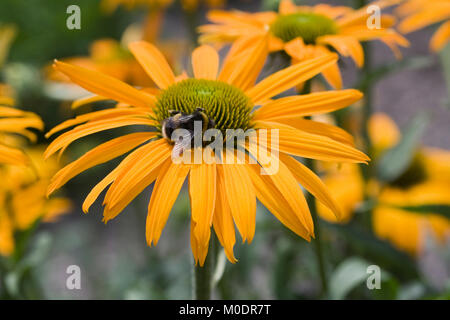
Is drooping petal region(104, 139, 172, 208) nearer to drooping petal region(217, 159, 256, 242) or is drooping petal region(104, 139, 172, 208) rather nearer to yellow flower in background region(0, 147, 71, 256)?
drooping petal region(217, 159, 256, 242)

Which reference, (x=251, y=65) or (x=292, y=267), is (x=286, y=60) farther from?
(x=292, y=267)

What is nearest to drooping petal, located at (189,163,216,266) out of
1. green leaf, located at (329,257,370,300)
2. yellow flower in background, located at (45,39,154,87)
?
green leaf, located at (329,257,370,300)

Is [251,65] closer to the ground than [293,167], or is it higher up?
higher up

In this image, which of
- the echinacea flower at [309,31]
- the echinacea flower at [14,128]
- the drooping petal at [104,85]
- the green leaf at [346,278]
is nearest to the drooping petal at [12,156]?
the echinacea flower at [14,128]

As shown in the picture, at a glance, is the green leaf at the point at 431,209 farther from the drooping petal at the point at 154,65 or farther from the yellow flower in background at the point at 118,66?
the yellow flower in background at the point at 118,66

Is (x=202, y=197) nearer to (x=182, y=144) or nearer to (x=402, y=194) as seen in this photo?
(x=182, y=144)
